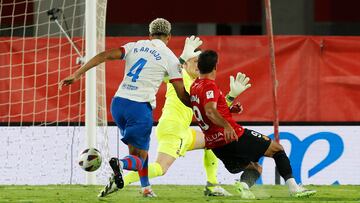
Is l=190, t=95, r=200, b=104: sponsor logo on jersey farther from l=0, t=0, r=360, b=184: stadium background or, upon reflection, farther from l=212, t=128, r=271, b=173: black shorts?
l=0, t=0, r=360, b=184: stadium background

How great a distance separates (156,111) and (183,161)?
726mm

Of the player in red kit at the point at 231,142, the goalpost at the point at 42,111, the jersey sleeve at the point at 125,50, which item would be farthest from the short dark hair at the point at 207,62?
the goalpost at the point at 42,111

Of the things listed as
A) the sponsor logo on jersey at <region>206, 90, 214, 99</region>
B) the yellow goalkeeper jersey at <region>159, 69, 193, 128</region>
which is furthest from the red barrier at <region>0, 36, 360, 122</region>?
the sponsor logo on jersey at <region>206, 90, 214, 99</region>

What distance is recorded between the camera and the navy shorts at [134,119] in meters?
10.8

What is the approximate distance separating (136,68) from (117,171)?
1.12m

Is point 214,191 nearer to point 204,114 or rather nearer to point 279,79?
point 204,114

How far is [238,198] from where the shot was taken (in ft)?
36.1

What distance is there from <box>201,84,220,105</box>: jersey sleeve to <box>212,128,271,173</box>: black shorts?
19.3 inches

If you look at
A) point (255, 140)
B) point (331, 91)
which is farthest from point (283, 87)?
point (255, 140)

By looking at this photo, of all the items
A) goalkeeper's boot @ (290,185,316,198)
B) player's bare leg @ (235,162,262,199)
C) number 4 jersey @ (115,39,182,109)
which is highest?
number 4 jersey @ (115,39,182,109)

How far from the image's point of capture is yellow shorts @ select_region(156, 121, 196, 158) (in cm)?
1180

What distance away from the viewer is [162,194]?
1181 cm

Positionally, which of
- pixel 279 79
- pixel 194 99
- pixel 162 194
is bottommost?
pixel 162 194

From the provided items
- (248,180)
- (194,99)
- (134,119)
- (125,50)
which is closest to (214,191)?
(248,180)
